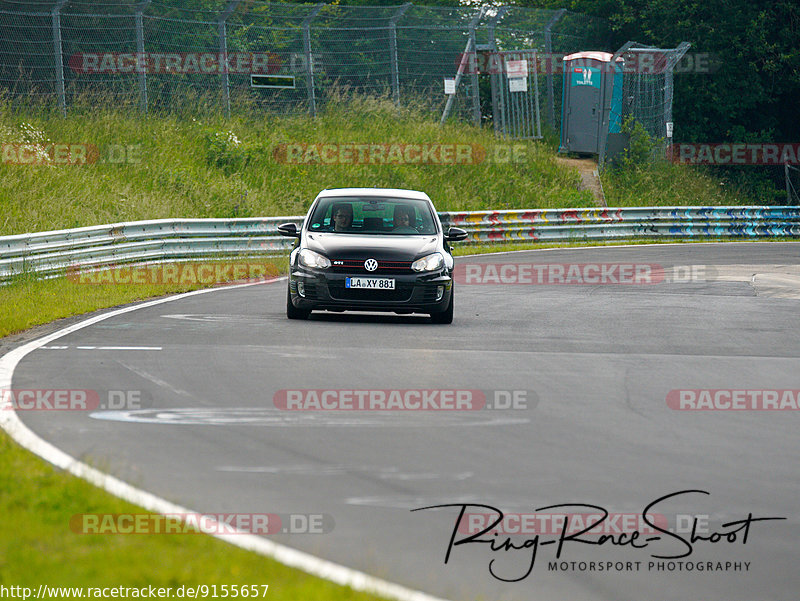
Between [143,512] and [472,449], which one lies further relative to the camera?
[472,449]

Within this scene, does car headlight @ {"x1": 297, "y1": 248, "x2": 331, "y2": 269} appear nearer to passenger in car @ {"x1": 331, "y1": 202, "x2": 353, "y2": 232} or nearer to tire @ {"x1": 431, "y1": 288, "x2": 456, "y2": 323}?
passenger in car @ {"x1": 331, "y1": 202, "x2": 353, "y2": 232}

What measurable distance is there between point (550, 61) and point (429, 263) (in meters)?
26.4

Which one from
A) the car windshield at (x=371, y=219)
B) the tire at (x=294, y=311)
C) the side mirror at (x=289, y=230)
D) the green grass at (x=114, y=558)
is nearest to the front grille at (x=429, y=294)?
the car windshield at (x=371, y=219)

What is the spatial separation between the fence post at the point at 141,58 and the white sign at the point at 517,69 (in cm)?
1146

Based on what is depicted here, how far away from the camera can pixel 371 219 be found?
614 inches

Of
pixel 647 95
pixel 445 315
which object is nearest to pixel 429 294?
pixel 445 315

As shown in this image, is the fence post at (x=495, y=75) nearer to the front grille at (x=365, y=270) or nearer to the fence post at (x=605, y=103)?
the fence post at (x=605, y=103)

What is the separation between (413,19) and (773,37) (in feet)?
46.3

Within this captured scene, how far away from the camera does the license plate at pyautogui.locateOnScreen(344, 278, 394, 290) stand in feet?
47.0

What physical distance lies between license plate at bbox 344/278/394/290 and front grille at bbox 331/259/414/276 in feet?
0.28

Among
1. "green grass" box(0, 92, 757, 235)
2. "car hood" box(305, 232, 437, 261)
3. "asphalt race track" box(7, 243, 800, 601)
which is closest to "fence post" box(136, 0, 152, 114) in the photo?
"green grass" box(0, 92, 757, 235)

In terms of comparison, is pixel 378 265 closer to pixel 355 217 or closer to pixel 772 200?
pixel 355 217

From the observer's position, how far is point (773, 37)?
136ft

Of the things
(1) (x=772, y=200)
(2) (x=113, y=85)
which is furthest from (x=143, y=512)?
(1) (x=772, y=200)
